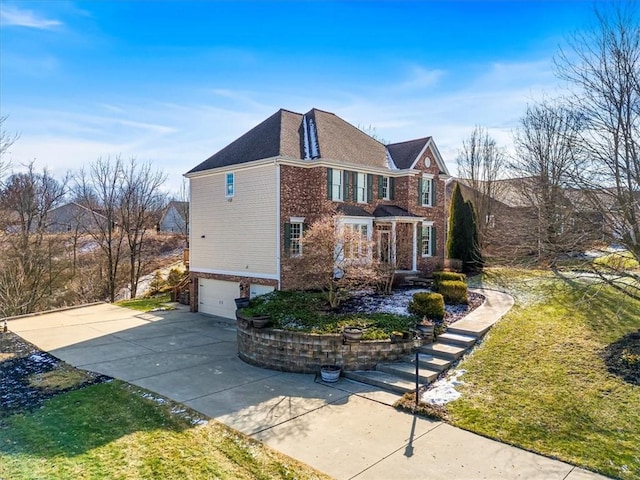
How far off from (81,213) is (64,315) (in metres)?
13.6

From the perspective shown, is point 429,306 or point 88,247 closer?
point 429,306

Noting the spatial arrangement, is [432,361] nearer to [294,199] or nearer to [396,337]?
[396,337]

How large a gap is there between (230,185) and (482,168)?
2141 cm

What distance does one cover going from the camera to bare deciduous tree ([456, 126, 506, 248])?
29766mm

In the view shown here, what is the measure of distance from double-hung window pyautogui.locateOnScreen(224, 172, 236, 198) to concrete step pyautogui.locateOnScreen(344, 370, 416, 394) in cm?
1031

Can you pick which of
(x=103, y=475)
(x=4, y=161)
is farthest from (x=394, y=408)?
(x=4, y=161)

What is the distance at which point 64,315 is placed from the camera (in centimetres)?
1936

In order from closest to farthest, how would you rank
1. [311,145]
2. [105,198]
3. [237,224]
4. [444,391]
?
[444,391], [311,145], [237,224], [105,198]

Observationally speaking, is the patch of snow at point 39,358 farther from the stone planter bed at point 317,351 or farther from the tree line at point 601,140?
the tree line at point 601,140

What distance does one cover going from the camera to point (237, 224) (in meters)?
17.6

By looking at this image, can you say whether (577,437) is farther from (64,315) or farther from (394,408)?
(64,315)

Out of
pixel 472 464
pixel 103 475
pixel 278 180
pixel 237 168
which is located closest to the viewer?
pixel 103 475

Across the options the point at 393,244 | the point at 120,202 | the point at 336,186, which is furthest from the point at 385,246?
the point at 120,202

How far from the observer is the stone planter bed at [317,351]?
10719mm
